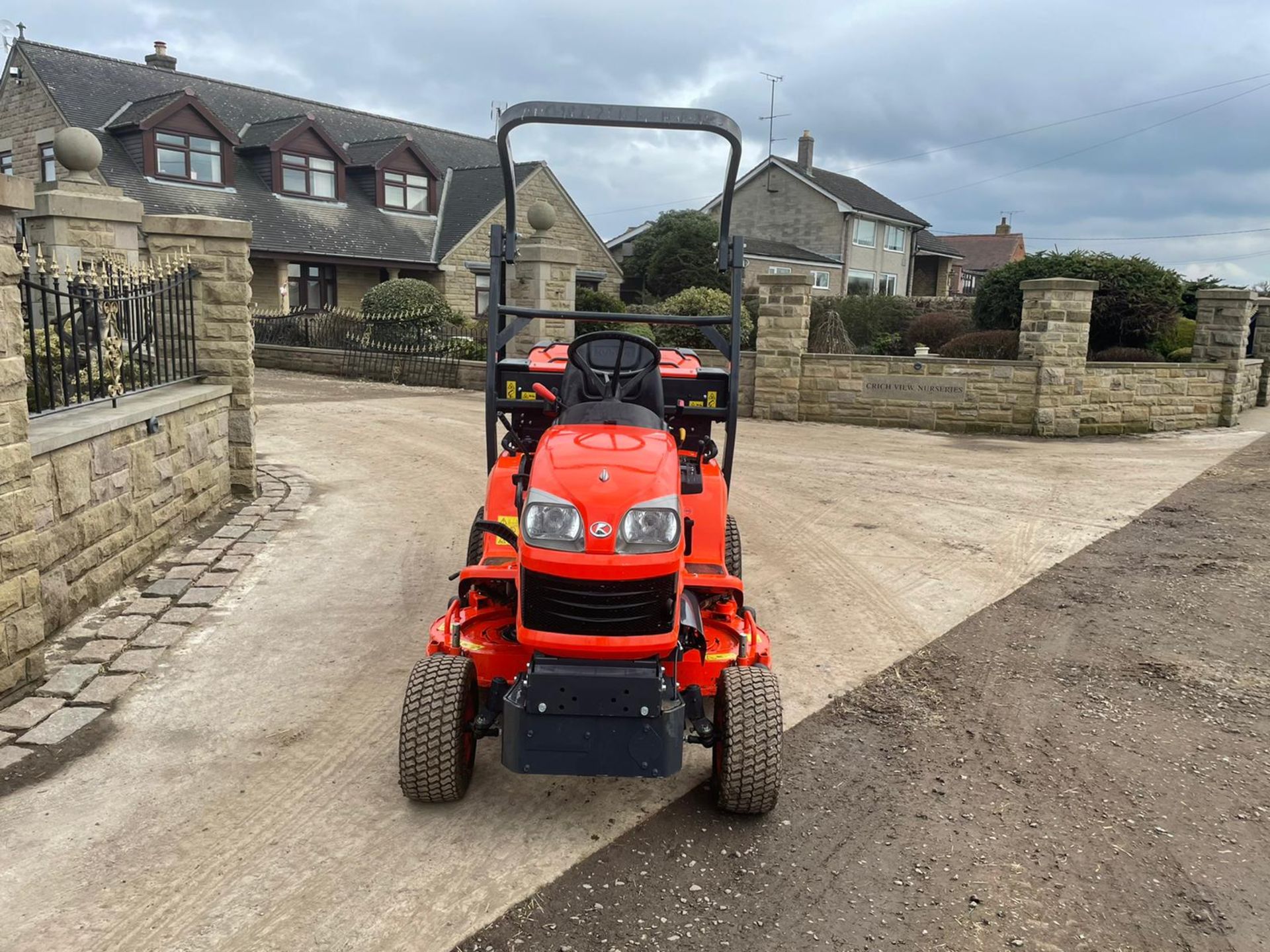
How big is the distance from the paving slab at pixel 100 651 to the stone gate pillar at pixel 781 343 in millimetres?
10429

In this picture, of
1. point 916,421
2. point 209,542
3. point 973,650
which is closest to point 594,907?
point 973,650

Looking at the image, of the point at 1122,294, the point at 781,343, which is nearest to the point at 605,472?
the point at 781,343

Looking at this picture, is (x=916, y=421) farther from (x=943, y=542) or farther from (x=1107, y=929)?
(x=1107, y=929)

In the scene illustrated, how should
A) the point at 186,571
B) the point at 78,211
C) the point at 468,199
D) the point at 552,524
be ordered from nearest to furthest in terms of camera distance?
the point at 552,524
the point at 186,571
the point at 78,211
the point at 468,199

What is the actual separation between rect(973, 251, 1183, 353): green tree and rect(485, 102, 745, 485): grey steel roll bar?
39.5 feet

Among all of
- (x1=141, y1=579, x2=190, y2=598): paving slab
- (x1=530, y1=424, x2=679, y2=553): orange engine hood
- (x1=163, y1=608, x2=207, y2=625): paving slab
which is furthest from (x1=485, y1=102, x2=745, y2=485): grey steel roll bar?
(x1=141, y1=579, x2=190, y2=598): paving slab

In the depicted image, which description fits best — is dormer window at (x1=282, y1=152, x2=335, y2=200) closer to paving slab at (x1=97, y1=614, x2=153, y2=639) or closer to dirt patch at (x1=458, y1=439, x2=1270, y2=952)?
paving slab at (x1=97, y1=614, x2=153, y2=639)

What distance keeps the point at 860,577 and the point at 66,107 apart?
2509cm

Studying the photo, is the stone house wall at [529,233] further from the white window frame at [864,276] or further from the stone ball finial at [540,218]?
the stone ball finial at [540,218]

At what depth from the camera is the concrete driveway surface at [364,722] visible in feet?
9.75

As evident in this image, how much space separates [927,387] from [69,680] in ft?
38.4

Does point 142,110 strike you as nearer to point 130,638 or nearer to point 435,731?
point 130,638

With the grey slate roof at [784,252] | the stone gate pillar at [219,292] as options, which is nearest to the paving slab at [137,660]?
the stone gate pillar at [219,292]

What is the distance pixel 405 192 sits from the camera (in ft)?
96.9
